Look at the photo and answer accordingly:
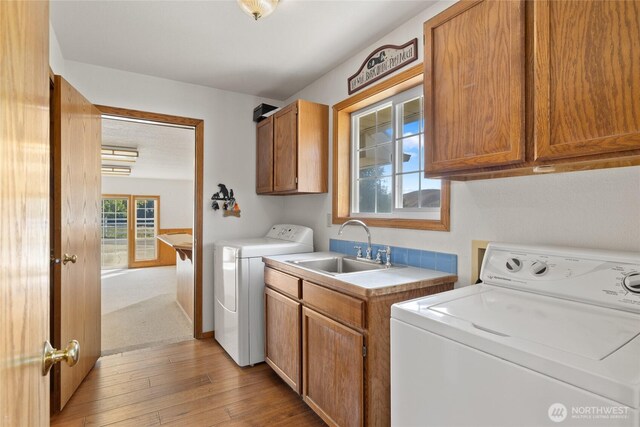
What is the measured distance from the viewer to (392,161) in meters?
2.35

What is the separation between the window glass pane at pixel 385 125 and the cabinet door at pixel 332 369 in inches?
52.8

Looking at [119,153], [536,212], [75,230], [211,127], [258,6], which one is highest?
[258,6]

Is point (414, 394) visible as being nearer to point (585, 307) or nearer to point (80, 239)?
point (585, 307)

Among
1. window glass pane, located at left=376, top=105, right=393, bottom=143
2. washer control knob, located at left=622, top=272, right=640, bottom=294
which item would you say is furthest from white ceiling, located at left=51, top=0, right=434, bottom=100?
washer control knob, located at left=622, top=272, right=640, bottom=294

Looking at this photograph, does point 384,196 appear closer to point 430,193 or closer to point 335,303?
point 430,193

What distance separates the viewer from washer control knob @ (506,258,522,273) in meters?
1.38

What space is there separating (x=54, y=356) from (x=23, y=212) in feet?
1.18

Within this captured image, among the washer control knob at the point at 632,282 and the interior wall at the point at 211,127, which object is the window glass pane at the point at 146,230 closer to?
the interior wall at the point at 211,127

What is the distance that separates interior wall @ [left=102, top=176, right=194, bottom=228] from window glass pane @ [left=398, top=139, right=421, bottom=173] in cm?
712

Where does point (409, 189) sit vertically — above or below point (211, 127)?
below

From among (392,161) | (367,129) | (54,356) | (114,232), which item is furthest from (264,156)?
(114,232)

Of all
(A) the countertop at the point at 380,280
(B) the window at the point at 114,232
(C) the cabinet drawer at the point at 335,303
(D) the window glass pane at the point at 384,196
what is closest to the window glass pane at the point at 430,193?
(D) the window glass pane at the point at 384,196

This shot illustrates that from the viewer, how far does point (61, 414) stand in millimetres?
2010

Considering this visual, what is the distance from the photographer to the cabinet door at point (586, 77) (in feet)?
3.13
